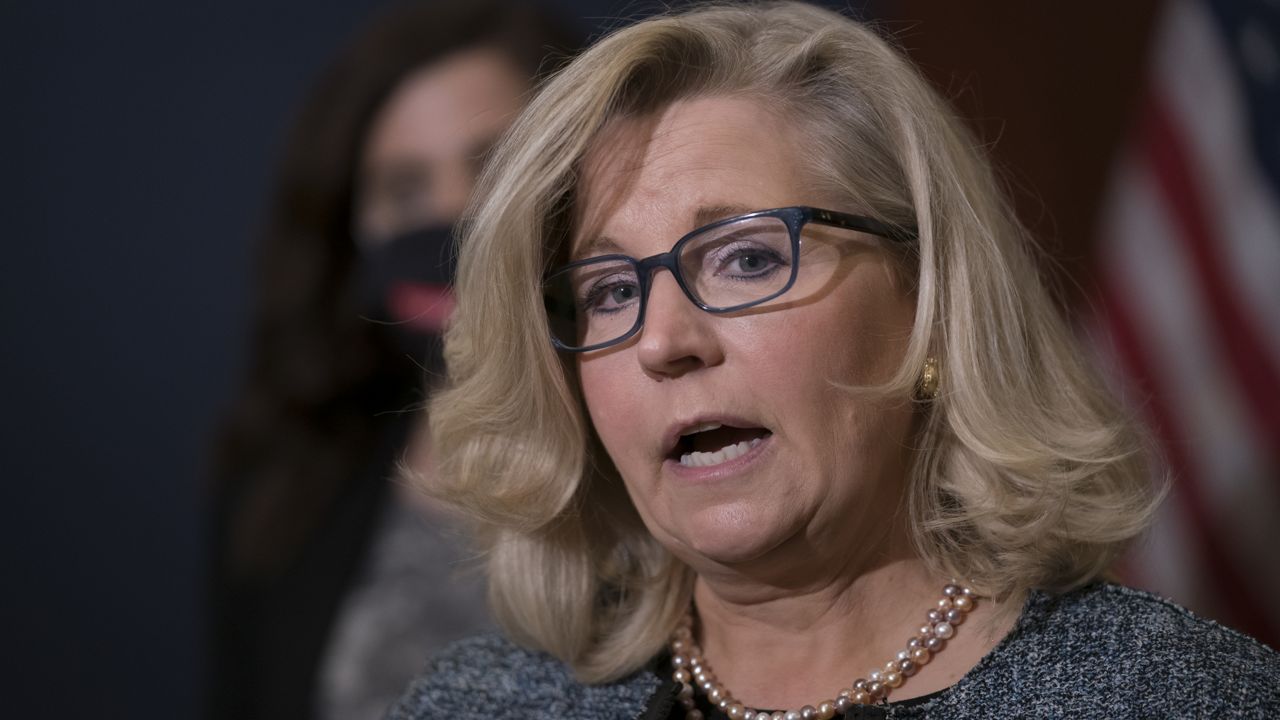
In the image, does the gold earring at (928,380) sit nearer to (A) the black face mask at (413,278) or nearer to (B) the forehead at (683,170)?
(B) the forehead at (683,170)

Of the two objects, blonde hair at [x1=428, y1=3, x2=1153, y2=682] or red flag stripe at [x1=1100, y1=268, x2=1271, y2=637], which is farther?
red flag stripe at [x1=1100, y1=268, x2=1271, y2=637]

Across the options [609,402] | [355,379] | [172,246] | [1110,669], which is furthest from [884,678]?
[172,246]

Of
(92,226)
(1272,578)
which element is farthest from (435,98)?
(1272,578)

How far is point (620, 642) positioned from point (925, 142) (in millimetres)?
635

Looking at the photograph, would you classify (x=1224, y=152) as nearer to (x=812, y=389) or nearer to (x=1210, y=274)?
(x=1210, y=274)

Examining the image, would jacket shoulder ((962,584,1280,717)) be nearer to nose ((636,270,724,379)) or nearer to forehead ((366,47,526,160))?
nose ((636,270,724,379))

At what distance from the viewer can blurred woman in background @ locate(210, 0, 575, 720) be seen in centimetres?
239

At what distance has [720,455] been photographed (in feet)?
4.00

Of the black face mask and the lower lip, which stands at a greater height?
the lower lip

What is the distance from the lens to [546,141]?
1.32 metres

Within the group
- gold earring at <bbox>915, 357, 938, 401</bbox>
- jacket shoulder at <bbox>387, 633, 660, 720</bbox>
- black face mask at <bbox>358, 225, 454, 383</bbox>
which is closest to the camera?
gold earring at <bbox>915, 357, 938, 401</bbox>

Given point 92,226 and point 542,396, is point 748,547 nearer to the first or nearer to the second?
point 542,396

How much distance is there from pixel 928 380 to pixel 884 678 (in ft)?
0.97

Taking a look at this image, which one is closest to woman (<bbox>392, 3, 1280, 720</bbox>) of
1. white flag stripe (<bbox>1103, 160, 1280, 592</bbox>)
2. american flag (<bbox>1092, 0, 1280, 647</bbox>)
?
american flag (<bbox>1092, 0, 1280, 647</bbox>)
